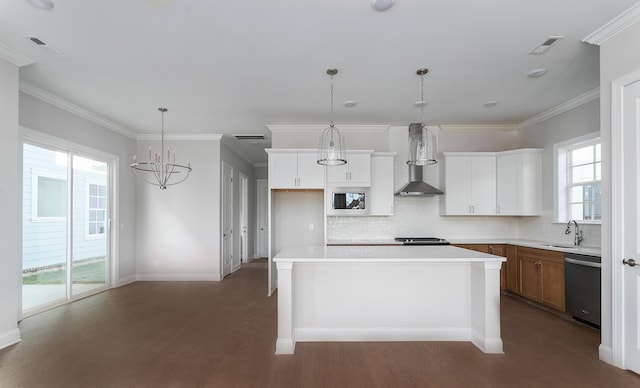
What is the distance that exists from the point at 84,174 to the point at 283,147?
3.06m

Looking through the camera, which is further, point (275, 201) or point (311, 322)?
point (275, 201)

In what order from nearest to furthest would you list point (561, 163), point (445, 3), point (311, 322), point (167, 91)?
point (445, 3)
point (311, 322)
point (167, 91)
point (561, 163)

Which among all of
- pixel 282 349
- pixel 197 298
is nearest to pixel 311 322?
pixel 282 349

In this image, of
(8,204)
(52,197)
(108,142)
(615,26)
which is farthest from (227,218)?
(615,26)

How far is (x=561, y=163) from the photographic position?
4.75 m

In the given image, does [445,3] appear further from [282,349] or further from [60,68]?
[60,68]

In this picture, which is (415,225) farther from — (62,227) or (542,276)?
(62,227)

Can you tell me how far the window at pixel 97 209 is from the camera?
5.14 metres

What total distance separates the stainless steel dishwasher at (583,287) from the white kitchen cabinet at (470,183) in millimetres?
1628

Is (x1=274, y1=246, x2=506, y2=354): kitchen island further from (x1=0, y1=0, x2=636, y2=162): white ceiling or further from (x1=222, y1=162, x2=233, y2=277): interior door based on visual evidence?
(x1=222, y1=162, x2=233, y2=277): interior door

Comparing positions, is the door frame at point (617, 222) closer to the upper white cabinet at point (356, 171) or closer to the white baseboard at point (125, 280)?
the upper white cabinet at point (356, 171)

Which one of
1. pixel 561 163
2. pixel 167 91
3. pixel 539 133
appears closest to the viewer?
pixel 167 91

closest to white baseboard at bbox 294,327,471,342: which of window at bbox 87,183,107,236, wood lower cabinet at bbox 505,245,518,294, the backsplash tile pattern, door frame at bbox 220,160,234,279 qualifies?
wood lower cabinet at bbox 505,245,518,294

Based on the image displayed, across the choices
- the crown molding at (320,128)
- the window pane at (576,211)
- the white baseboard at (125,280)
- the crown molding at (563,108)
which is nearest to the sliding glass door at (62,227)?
the white baseboard at (125,280)
